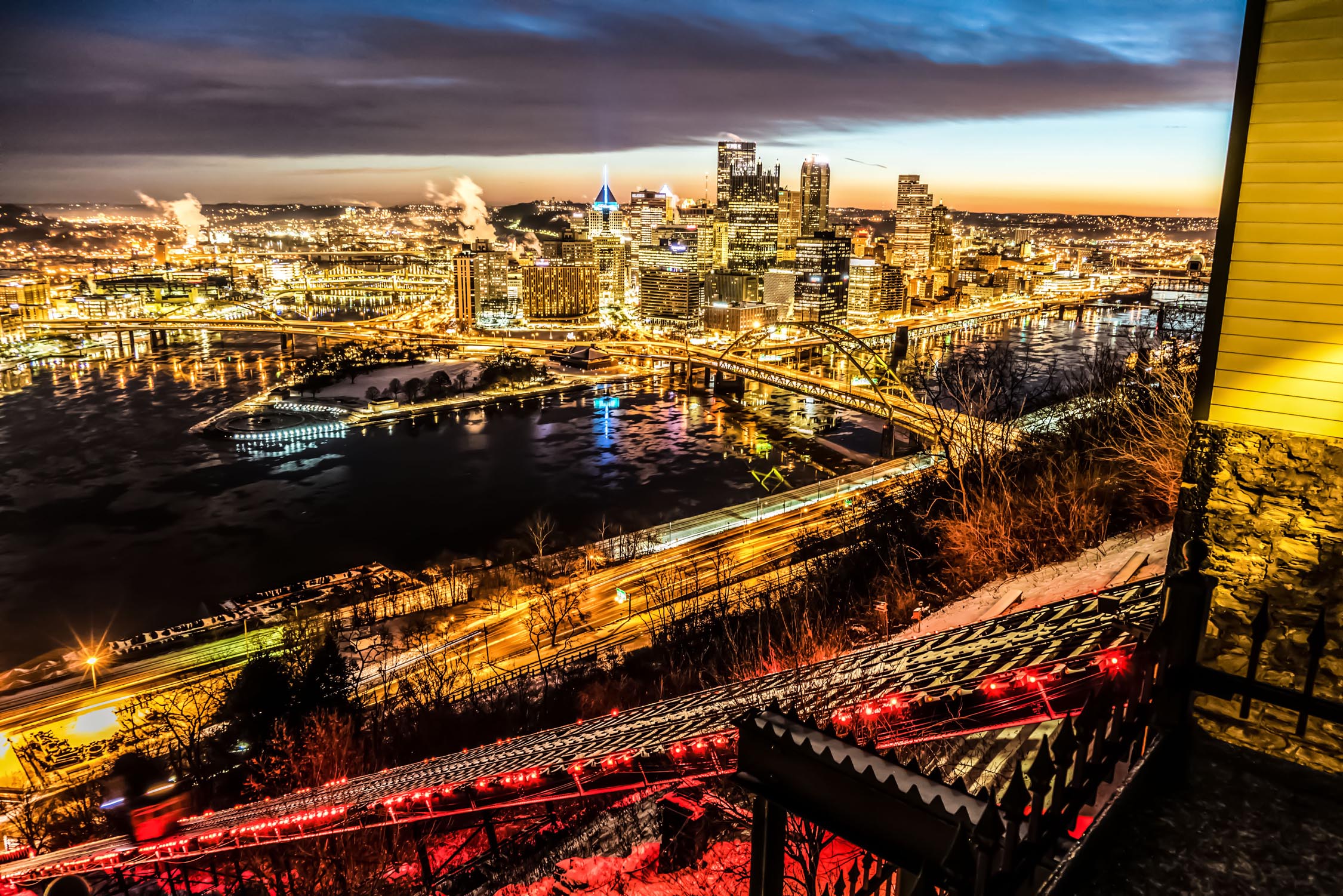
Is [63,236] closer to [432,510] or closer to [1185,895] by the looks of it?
[432,510]

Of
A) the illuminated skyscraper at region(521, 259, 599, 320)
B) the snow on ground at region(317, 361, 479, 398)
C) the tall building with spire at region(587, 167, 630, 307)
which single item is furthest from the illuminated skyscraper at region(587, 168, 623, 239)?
the snow on ground at region(317, 361, 479, 398)

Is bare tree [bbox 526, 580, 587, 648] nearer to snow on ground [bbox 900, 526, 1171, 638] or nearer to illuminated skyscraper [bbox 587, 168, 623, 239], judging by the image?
snow on ground [bbox 900, 526, 1171, 638]

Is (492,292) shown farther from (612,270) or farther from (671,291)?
(612,270)

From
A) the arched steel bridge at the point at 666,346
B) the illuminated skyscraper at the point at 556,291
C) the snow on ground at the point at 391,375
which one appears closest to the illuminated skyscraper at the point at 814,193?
the illuminated skyscraper at the point at 556,291

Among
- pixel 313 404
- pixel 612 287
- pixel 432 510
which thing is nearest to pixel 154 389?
pixel 313 404

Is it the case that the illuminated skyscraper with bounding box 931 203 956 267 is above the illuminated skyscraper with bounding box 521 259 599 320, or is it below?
above

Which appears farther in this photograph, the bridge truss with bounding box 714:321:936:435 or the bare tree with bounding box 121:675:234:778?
the bridge truss with bounding box 714:321:936:435

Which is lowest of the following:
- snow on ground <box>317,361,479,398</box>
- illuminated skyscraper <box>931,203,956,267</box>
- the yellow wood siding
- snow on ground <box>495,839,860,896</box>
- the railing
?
snow on ground <box>317,361,479,398</box>
